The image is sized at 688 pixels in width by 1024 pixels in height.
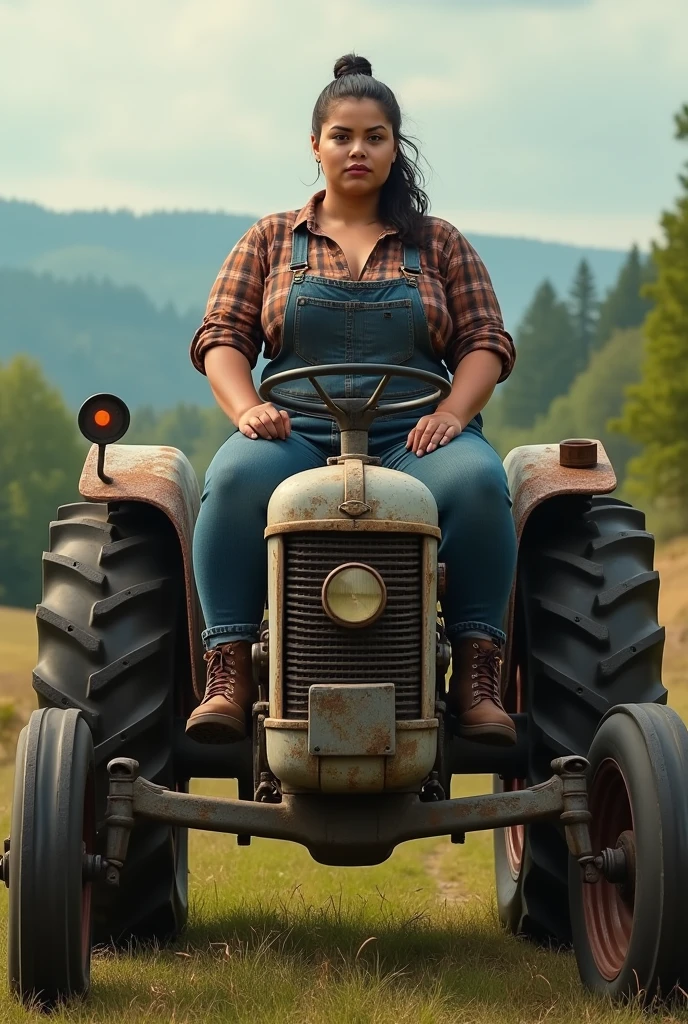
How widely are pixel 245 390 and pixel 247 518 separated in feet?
1.91

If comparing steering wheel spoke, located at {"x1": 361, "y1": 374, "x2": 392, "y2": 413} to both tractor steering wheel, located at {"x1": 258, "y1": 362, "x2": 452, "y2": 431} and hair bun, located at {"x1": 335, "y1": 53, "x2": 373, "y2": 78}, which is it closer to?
tractor steering wheel, located at {"x1": 258, "y1": 362, "x2": 452, "y2": 431}

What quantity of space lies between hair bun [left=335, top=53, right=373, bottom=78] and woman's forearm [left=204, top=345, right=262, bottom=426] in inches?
39.0

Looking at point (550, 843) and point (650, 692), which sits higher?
point (650, 692)

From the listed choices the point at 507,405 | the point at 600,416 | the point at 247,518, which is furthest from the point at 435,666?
the point at 507,405

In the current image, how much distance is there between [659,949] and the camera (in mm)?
3678

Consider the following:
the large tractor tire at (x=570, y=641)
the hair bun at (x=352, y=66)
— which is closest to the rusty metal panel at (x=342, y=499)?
the large tractor tire at (x=570, y=641)

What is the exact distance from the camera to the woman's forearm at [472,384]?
15.3ft

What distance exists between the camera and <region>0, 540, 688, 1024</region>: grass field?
149 inches

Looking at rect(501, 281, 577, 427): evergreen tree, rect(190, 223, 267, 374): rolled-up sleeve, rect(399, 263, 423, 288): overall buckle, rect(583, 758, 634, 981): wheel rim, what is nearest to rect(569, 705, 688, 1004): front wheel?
rect(583, 758, 634, 981): wheel rim

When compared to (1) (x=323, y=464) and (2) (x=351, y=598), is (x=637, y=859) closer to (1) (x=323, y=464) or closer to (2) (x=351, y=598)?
(2) (x=351, y=598)

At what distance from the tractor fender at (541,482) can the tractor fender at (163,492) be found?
35.0 inches

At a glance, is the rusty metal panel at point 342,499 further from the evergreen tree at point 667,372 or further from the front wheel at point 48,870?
the evergreen tree at point 667,372

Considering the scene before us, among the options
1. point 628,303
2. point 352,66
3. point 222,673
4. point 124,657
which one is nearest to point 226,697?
point 222,673

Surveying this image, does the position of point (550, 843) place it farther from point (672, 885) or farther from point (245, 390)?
point (245, 390)
